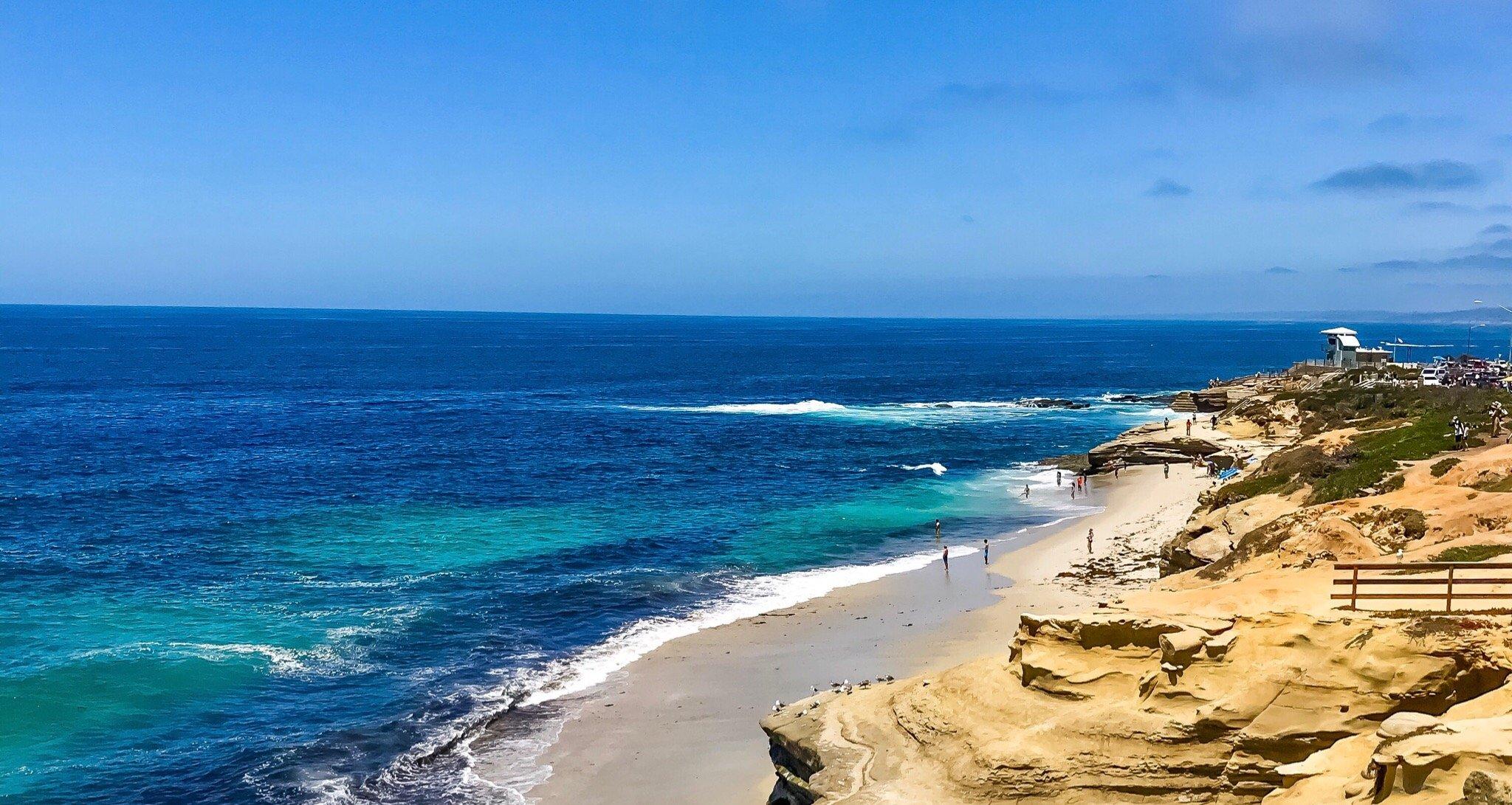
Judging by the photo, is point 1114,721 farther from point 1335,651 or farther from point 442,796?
point 442,796

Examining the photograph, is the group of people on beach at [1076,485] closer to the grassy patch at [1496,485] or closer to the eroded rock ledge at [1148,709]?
the grassy patch at [1496,485]

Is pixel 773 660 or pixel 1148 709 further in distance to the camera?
pixel 773 660

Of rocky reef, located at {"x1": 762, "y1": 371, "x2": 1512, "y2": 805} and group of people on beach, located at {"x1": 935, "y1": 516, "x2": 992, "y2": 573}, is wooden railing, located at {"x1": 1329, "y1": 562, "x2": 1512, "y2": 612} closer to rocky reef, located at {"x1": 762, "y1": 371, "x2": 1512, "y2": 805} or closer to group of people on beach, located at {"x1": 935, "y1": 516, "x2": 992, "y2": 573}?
rocky reef, located at {"x1": 762, "y1": 371, "x2": 1512, "y2": 805}

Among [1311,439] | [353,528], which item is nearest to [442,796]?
[353,528]

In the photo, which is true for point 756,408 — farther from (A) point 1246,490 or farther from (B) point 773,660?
(B) point 773,660

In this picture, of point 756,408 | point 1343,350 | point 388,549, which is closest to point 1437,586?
point 388,549

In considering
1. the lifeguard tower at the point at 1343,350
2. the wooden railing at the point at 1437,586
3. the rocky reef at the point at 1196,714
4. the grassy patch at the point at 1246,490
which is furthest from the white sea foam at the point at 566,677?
the lifeguard tower at the point at 1343,350

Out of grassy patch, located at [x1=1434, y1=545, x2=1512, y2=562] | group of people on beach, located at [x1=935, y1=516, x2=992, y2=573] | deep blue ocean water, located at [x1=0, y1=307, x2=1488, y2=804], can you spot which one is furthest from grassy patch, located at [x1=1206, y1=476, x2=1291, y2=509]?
grassy patch, located at [x1=1434, y1=545, x2=1512, y2=562]
